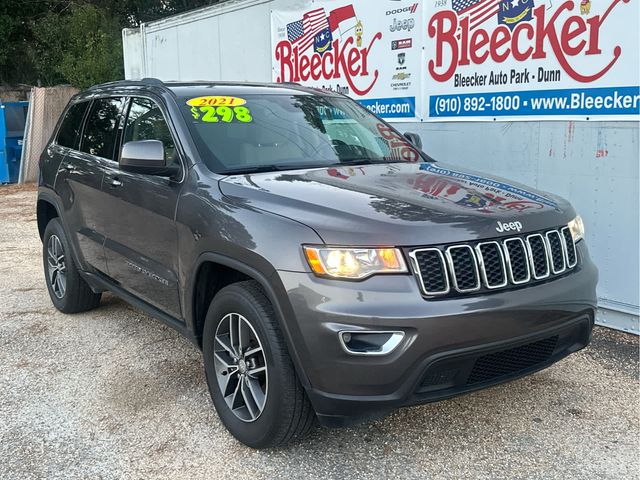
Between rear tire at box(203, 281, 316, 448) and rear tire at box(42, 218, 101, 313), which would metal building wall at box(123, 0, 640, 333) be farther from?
rear tire at box(42, 218, 101, 313)

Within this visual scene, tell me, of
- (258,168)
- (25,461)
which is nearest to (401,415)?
(258,168)

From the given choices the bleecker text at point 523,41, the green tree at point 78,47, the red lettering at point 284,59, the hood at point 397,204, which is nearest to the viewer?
the hood at point 397,204

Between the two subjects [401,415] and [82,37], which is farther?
[82,37]

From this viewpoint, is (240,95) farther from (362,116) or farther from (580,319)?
(580,319)

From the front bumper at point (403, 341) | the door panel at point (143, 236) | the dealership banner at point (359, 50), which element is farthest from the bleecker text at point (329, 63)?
the front bumper at point (403, 341)

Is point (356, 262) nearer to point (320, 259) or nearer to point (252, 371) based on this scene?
point (320, 259)

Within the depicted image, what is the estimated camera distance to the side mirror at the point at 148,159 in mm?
3590

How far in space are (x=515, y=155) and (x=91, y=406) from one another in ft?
12.5

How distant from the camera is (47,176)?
18.1 ft

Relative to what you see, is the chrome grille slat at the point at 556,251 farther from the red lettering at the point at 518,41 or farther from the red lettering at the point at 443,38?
the red lettering at the point at 443,38

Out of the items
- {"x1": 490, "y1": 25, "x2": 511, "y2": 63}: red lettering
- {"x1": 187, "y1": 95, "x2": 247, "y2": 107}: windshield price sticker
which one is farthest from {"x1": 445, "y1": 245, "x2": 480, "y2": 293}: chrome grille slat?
{"x1": 490, "y1": 25, "x2": 511, "y2": 63}: red lettering

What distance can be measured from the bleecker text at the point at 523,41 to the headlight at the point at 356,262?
118 inches

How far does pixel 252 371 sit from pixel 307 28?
5.51 meters

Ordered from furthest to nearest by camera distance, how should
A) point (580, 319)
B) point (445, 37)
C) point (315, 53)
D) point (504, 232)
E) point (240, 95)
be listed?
point (315, 53) → point (445, 37) → point (240, 95) → point (580, 319) → point (504, 232)
